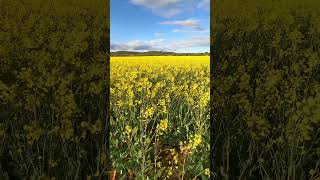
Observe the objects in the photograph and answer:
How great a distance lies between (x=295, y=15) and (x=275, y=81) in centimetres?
147

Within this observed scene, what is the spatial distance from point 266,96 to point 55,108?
4.34 feet

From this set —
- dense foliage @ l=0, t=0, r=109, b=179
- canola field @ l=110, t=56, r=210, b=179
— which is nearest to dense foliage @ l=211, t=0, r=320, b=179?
canola field @ l=110, t=56, r=210, b=179

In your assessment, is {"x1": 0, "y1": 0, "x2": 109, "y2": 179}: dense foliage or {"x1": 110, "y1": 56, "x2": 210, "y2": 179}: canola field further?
{"x1": 110, "y1": 56, "x2": 210, "y2": 179}: canola field

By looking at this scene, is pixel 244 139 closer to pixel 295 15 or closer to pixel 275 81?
pixel 275 81

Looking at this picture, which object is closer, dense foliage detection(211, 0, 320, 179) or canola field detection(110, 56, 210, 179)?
A: dense foliage detection(211, 0, 320, 179)

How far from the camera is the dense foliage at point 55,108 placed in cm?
251

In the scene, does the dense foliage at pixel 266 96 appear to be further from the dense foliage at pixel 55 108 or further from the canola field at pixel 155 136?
the dense foliage at pixel 55 108

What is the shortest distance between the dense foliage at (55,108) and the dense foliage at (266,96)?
79 cm

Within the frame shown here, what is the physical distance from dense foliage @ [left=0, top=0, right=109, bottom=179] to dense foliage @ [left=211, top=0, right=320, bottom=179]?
79cm

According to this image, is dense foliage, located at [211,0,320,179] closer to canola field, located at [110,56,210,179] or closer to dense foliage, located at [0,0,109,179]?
canola field, located at [110,56,210,179]

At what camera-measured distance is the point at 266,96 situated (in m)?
2.80

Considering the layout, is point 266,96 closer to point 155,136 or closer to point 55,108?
point 155,136

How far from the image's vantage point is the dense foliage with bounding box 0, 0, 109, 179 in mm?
2511

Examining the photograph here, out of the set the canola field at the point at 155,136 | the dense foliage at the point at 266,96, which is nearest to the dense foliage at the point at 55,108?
the canola field at the point at 155,136
